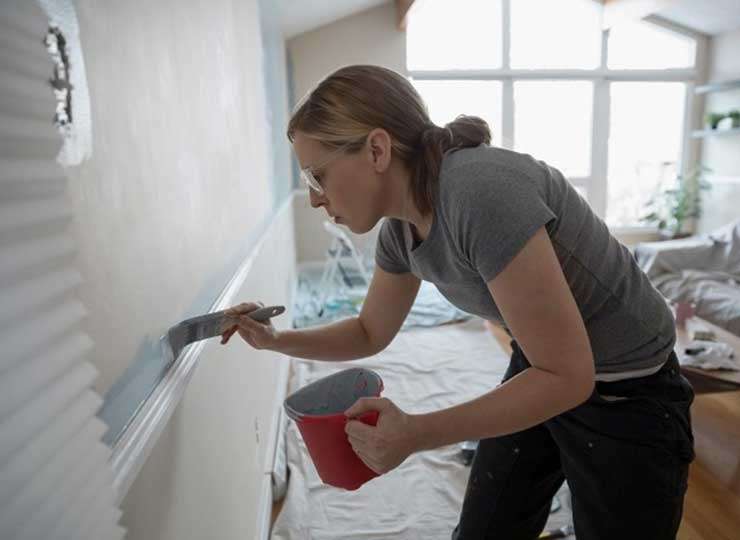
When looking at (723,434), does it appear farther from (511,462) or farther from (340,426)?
(340,426)

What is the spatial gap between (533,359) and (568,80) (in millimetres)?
5728

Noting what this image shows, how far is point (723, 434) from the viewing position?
2328 mm

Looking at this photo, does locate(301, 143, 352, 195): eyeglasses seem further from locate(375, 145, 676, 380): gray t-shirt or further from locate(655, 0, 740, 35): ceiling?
locate(655, 0, 740, 35): ceiling

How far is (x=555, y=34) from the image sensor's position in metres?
5.70

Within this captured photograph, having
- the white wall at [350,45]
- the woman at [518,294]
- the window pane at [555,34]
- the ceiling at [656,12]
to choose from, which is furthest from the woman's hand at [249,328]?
the window pane at [555,34]

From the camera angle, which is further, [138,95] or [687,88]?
[687,88]

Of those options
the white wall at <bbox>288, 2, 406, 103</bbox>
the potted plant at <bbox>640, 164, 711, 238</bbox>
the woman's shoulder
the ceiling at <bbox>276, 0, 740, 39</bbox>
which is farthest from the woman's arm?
the potted plant at <bbox>640, 164, 711, 238</bbox>

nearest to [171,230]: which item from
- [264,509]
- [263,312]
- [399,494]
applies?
[263,312]

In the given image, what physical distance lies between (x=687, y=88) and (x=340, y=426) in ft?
21.2

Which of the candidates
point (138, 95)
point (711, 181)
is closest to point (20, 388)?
point (138, 95)

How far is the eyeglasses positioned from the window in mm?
4943

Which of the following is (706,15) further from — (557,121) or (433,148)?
(433,148)

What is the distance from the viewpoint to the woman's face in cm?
83

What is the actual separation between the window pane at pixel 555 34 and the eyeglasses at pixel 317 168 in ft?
17.6
